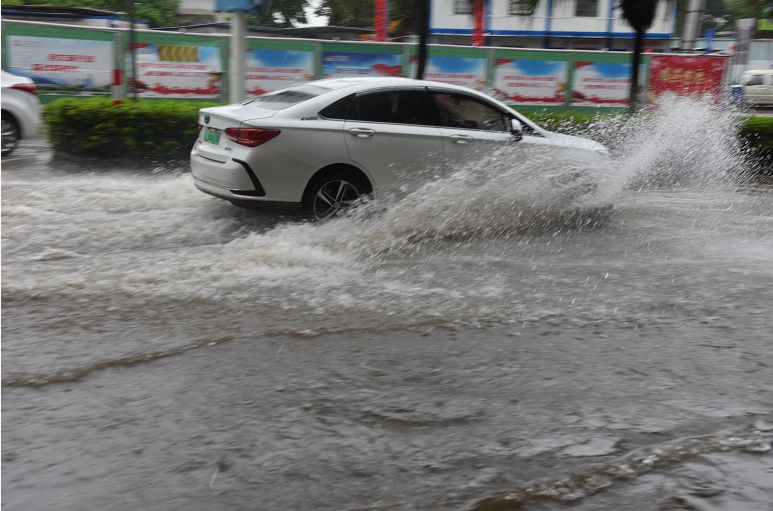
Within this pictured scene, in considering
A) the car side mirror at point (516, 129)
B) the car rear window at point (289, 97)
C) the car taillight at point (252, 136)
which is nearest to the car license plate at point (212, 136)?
the car taillight at point (252, 136)

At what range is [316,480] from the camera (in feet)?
11.1

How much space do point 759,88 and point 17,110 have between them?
29.2 metres

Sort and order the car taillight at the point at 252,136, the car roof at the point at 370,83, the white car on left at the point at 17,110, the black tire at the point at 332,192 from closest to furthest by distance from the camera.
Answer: the car taillight at the point at 252,136
the black tire at the point at 332,192
the car roof at the point at 370,83
the white car on left at the point at 17,110

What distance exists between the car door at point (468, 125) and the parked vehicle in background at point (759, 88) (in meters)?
26.9

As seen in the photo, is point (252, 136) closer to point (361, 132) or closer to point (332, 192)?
point (332, 192)

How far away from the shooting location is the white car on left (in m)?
11.8

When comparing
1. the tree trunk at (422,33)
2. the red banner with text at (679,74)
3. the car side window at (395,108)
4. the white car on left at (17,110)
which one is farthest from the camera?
the red banner with text at (679,74)

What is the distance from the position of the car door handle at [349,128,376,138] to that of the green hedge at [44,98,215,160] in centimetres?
546

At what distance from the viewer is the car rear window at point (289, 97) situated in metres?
8.16

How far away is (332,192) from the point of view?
8.07m

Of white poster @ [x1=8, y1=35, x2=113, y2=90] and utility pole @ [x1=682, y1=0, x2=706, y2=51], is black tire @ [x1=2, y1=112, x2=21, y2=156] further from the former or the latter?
utility pole @ [x1=682, y1=0, x2=706, y2=51]

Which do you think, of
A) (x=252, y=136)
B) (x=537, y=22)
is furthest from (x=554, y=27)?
(x=252, y=136)

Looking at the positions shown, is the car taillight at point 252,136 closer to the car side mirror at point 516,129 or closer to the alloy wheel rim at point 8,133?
the car side mirror at point 516,129

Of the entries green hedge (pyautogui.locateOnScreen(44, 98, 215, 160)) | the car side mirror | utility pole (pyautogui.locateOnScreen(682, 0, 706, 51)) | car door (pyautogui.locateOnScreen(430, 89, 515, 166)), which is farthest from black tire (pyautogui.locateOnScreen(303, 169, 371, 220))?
utility pole (pyautogui.locateOnScreen(682, 0, 706, 51))
